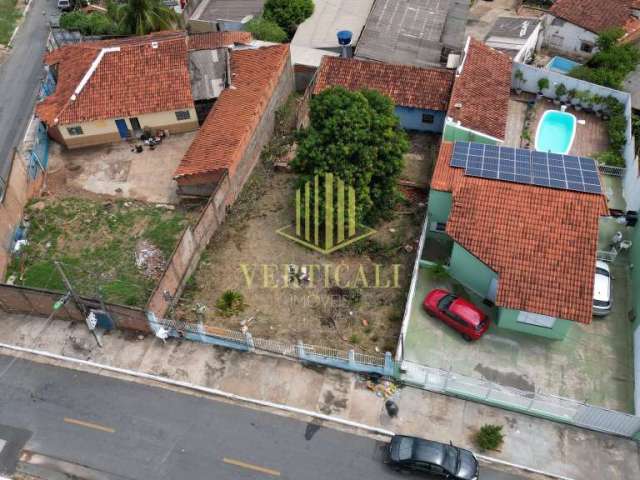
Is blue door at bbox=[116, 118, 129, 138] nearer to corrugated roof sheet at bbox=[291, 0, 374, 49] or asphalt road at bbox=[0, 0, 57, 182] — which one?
asphalt road at bbox=[0, 0, 57, 182]

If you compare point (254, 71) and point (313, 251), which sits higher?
point (254, 71)

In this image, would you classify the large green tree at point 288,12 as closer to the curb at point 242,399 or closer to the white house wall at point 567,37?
the white house wall at point 567,37

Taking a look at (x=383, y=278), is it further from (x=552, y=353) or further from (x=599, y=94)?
(x=599, y=94)

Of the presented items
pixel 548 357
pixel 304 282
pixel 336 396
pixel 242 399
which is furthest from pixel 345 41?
pixel 242 399

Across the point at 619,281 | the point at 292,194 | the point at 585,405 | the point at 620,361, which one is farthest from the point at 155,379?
the point at 619,281

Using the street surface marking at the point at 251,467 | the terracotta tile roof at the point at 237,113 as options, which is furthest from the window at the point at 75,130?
the street surface marking at the point at 251,467

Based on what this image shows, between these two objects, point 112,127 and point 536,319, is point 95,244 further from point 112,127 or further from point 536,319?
point 536,319
